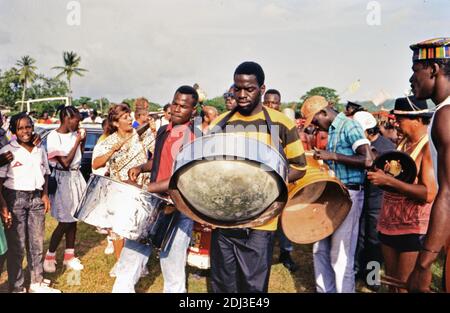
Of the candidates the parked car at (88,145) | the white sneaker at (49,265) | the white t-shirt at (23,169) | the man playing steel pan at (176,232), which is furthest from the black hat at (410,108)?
the parked car at (88,145)

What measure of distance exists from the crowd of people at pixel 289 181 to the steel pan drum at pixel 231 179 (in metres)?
0.28

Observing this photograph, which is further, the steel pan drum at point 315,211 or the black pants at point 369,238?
the black pants at point 369,238

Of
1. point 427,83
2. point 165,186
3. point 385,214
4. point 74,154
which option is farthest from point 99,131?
point 427,83

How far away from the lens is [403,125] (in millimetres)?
2814

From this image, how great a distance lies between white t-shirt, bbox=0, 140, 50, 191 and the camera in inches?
133

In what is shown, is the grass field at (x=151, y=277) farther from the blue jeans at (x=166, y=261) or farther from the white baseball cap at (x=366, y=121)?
the white baseball cap at (x=366, y=121)

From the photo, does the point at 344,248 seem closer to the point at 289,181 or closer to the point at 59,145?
the point at 289,181

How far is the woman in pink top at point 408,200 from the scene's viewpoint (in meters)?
2.54

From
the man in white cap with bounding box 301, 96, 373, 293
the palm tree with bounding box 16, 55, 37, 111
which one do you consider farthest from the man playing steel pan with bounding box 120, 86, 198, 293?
the palm tree with bounding box 16, 55, 37, 111

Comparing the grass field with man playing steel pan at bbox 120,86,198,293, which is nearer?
man playing steel pan at bbox 120,86,198,293

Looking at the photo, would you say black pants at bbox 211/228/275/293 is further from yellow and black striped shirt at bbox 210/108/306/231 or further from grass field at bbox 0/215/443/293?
grass field at bbox 0/215/443/293
